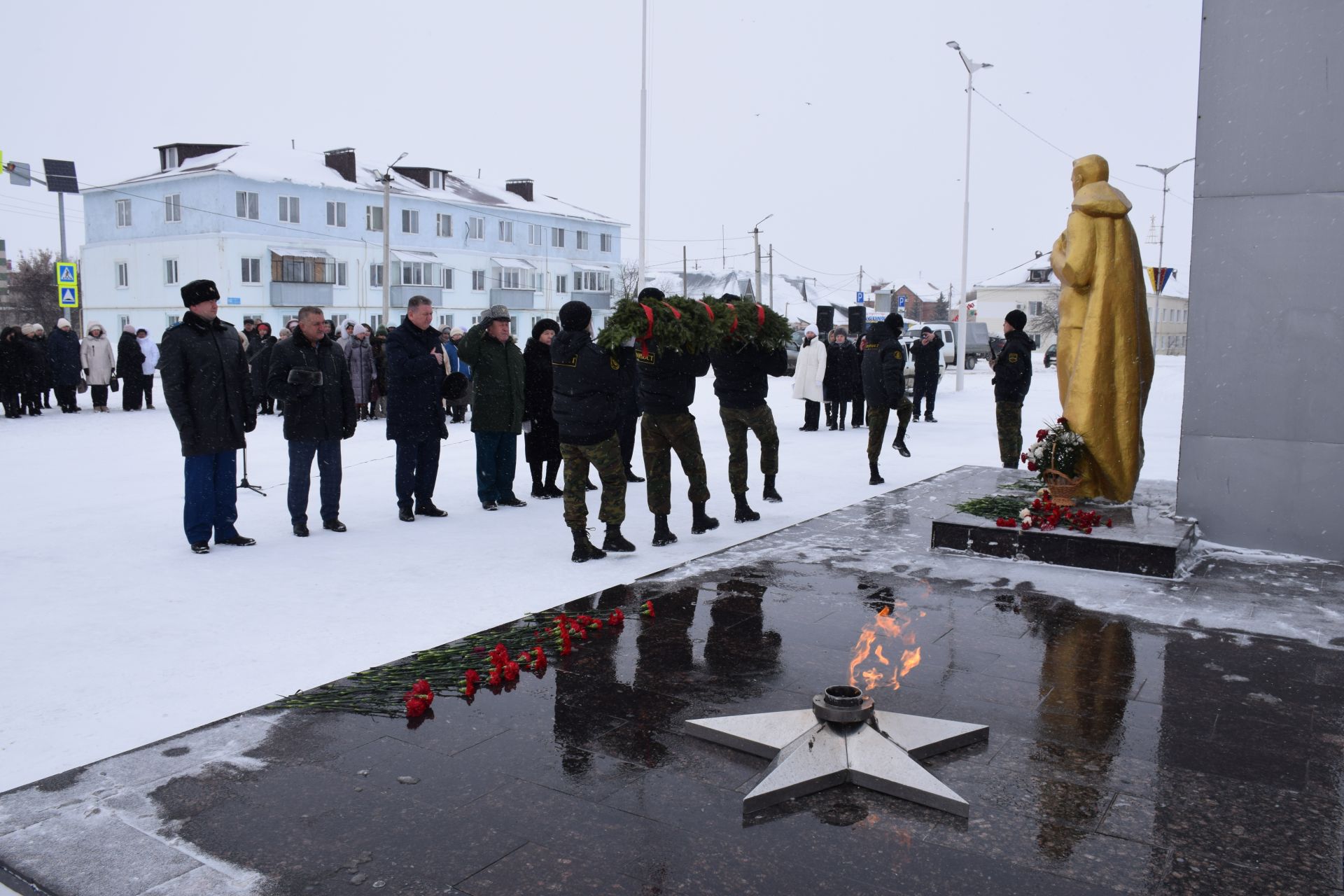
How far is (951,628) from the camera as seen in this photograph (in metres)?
5.80

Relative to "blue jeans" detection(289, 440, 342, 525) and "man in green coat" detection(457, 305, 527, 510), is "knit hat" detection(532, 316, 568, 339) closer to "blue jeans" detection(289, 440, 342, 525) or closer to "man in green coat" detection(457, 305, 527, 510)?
"man in green coat" detection(457, 305, 527, 510)

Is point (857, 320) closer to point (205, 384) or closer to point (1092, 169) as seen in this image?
point (1092, 169)

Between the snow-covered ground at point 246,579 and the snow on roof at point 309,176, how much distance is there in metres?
34.0

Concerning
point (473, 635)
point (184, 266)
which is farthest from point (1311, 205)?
point (184, 266)

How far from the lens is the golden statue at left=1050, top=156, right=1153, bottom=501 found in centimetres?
799

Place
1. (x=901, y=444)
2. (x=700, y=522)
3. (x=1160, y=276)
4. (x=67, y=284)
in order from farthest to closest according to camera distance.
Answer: (x=1160, y=276), (x=67, y=284), (x=901, y=444), (x=700, y=522)

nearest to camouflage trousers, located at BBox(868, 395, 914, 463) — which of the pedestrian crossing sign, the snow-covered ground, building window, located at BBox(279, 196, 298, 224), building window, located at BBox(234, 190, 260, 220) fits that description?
the snow-covered ground

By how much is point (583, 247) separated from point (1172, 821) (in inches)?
2295

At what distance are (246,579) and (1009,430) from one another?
8368 mm

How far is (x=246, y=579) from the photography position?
6957mm

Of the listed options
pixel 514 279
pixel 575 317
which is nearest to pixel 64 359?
pixel 575 317

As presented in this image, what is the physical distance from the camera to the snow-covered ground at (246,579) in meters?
4.73

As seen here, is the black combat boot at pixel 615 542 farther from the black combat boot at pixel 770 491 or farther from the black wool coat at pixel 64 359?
the black wool coat at pixel 64 359

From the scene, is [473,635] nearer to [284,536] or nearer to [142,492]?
[284,536]
